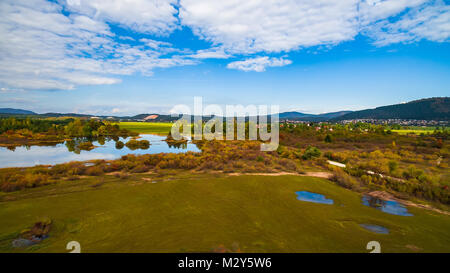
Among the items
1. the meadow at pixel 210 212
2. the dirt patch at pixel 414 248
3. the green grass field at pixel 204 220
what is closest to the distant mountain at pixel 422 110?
the meadow at pixel 210 212

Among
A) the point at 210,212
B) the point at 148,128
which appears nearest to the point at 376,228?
the point at 210,212

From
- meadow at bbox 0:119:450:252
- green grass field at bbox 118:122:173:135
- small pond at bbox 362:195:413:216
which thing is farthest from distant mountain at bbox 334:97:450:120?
meadow at bbox 0:119:450:252

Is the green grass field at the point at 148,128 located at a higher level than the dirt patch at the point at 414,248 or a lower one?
higher

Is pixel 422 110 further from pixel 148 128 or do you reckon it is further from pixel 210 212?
pixel 210 212

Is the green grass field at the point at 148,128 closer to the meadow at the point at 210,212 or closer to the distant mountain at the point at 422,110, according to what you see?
the meadow at the point at 210,212
